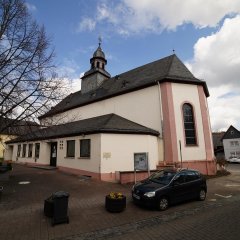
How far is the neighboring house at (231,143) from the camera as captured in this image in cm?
5278

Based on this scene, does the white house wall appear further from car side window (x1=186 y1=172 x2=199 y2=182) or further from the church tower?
car side window (x1=186 y1=172 x2=199 y2=182)

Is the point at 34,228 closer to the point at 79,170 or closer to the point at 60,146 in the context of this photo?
the point at 79,170

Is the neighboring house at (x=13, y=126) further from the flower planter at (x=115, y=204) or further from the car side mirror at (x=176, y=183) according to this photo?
the car side mirror at (x=176, y=183)

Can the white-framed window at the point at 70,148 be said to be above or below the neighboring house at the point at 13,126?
below

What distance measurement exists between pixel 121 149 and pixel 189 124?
291 inches

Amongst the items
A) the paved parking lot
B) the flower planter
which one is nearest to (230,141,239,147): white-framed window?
the paved parking lot

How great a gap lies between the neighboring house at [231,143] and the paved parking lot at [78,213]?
146ft

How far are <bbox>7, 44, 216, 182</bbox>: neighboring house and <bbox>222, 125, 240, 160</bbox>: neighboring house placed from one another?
3706 centimetres

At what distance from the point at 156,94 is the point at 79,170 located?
9.73 m

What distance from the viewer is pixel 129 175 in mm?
15070

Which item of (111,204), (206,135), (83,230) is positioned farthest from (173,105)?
(83,230)

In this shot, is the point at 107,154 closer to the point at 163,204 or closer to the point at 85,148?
the point at 85,148

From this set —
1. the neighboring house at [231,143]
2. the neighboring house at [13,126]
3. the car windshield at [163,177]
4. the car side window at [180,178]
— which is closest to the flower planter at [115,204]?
the car windshield at [163,177]

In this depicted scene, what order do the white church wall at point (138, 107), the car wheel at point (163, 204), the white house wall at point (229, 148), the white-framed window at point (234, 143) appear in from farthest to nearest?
1. the white-framed window at point (234, 143)
2. the white house wall at point (229, 148)
3. the white church wall at point (138, 107)
4. the car wheel at point (163, 204)
